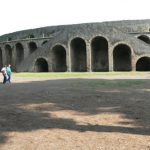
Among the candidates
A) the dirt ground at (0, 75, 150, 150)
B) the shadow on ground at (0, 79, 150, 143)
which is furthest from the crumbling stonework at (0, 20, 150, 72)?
the dirt ground at (0, 75, 150, 150)

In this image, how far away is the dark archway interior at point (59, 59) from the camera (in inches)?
1373

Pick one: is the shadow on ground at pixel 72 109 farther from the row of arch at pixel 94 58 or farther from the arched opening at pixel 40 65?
the arched opening at pixel 40 65

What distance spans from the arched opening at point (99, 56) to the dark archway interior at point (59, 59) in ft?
9.90

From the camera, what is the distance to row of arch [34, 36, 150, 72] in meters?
34.2

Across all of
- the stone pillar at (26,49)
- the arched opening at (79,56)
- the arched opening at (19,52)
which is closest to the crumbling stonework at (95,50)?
the arched opening at (79,56)

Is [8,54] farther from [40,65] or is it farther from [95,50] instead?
[95,50]

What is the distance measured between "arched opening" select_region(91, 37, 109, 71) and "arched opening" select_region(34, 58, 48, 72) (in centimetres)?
500

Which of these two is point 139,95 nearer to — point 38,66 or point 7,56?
point 38,66

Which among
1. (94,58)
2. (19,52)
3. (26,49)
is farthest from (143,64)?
(19,52)

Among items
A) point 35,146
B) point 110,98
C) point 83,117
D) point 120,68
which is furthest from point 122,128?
point 120,68

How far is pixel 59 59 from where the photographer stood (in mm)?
36125

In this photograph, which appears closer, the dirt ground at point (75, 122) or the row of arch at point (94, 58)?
the dirt ground at point (75, 122)

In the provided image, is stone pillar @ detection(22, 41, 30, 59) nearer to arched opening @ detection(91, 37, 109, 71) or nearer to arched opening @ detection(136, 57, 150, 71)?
arched opening @ detection(91, 37, 109, 71)

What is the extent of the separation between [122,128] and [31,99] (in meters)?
4.51
